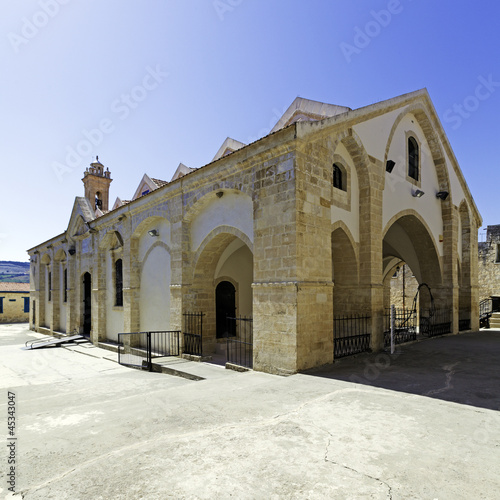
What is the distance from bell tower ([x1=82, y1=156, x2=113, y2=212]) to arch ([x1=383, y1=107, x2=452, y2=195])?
1656cm

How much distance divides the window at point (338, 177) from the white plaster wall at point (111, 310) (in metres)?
10.5

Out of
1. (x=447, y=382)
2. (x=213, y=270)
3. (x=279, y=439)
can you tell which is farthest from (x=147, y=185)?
(x=279, y=439)

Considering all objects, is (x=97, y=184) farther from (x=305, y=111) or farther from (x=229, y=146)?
(x=305, y=111)

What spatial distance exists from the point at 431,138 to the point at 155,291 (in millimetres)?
10986

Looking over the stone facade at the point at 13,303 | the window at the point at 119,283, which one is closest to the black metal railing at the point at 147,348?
the window at the point at 119,283

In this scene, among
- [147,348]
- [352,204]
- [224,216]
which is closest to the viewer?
[352,204]

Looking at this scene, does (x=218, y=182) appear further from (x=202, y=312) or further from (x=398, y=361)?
(x=398, y=361)

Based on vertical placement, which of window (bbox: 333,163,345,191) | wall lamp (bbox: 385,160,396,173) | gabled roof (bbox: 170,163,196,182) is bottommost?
window (bbox: 333,163,345,191)

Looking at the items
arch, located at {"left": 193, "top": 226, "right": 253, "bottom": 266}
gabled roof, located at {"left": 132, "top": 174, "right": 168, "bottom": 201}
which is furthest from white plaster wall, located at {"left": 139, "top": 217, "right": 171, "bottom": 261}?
gabled roof, located at {"left": 132, "top": 174, "right": 168, "bottom": 201}

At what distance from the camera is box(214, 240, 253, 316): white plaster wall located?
497 inches

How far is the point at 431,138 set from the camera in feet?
43.2

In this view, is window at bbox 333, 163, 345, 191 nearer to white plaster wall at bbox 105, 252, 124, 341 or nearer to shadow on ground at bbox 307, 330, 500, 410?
shadow on ground at bbox 307, 330, 500, 410

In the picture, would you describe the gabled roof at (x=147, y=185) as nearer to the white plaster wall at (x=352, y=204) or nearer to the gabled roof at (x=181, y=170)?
the gabled roof at (x=181, y=170)

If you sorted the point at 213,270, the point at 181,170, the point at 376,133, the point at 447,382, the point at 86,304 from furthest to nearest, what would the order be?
the point at 86,304 → the point at 181,170 → the point at 213,270 → the point at 376,133 → the point at 447,382
